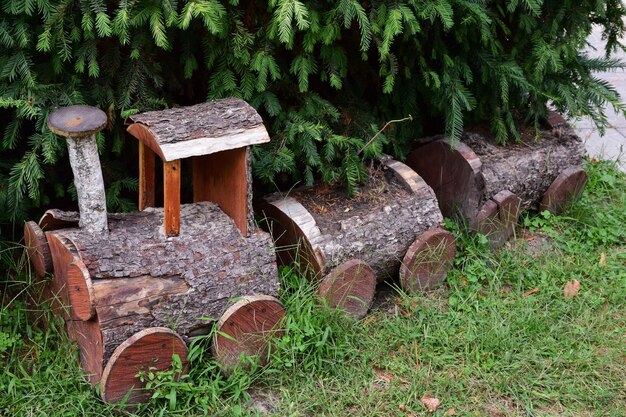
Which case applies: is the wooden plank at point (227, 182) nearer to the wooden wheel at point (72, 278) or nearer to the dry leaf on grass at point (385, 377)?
the wooden wheel at point (72, 278)

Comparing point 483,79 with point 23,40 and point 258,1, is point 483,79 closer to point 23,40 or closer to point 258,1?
point 258,1

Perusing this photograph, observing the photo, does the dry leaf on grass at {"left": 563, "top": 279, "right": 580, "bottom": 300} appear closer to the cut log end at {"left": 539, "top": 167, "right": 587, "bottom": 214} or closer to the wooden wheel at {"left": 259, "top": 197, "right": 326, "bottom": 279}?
the cut log end at {"left": 539, "top": 167, "right": 587, "bottom": 214}

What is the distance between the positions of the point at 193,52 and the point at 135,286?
4.27ft

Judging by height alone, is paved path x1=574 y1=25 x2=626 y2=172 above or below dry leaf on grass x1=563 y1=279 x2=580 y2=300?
above

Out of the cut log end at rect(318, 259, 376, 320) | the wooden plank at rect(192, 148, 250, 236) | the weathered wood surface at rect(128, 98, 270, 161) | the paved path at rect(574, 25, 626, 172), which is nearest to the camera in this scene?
the weathered wood surface at rect(128, 98, 270, 161)

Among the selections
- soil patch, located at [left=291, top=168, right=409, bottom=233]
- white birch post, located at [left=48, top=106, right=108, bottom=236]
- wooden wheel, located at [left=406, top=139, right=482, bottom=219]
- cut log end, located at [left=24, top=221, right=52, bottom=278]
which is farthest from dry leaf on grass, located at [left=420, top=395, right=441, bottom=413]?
cut log end, located at [left=24, top=221, right=52, bottom=278]

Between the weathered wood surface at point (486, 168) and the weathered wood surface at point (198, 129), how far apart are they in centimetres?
144

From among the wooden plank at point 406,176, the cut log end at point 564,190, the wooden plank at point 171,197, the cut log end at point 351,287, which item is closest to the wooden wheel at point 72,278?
the wooden plank at point 171,197

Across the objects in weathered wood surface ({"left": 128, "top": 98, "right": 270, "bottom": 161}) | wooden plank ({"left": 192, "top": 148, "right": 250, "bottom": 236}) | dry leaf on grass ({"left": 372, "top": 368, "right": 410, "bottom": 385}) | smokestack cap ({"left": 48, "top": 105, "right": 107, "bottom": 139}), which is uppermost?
smokestack cap ({"left": 48, "top": 105, "right": 107, "bottom": 139})

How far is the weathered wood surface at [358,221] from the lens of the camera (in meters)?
3.73

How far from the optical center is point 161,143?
3.12m

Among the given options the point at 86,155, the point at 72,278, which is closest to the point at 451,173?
the point at 86,155

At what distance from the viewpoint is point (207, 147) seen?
10.6 feet

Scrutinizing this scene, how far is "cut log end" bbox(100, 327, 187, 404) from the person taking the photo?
9.98 ft
